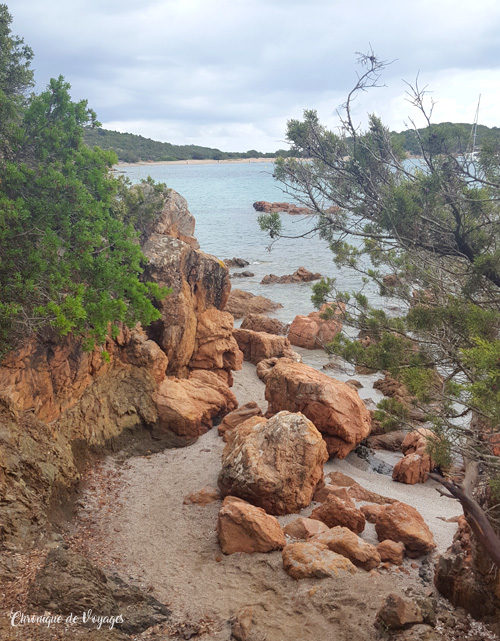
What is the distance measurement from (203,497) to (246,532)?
1.83 meters

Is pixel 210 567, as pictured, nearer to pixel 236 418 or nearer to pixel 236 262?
pixel 236 418

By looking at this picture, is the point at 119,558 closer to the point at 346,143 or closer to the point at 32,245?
the point at 32,245

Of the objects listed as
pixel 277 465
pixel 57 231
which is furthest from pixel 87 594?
pixel 57 231

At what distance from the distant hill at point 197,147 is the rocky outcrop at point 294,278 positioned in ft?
41.3

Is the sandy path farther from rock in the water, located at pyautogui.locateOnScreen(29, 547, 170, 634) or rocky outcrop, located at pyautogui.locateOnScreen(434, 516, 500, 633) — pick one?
rocky outcrop, located at pyautogui.locateOnScreen(434, 516, 500, 633)

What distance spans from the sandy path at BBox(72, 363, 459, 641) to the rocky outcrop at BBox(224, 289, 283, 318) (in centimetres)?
1631

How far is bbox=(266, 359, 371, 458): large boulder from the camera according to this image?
13.7 metres

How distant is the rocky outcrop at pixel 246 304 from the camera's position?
28750 mm

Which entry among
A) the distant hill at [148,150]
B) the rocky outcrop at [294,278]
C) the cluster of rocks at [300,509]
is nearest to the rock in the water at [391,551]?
the cluster of rocks at [300,509]

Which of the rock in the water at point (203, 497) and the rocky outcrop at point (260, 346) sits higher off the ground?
the rocky outcrop at point (260, 346)

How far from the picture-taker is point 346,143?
388 inches

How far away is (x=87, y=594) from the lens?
7.25 metres

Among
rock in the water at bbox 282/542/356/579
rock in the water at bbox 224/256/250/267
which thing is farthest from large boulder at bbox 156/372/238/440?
rock in the water at bbox 224/256/250/267

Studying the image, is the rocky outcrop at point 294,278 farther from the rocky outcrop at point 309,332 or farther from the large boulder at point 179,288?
the large boulder at point 179,288
